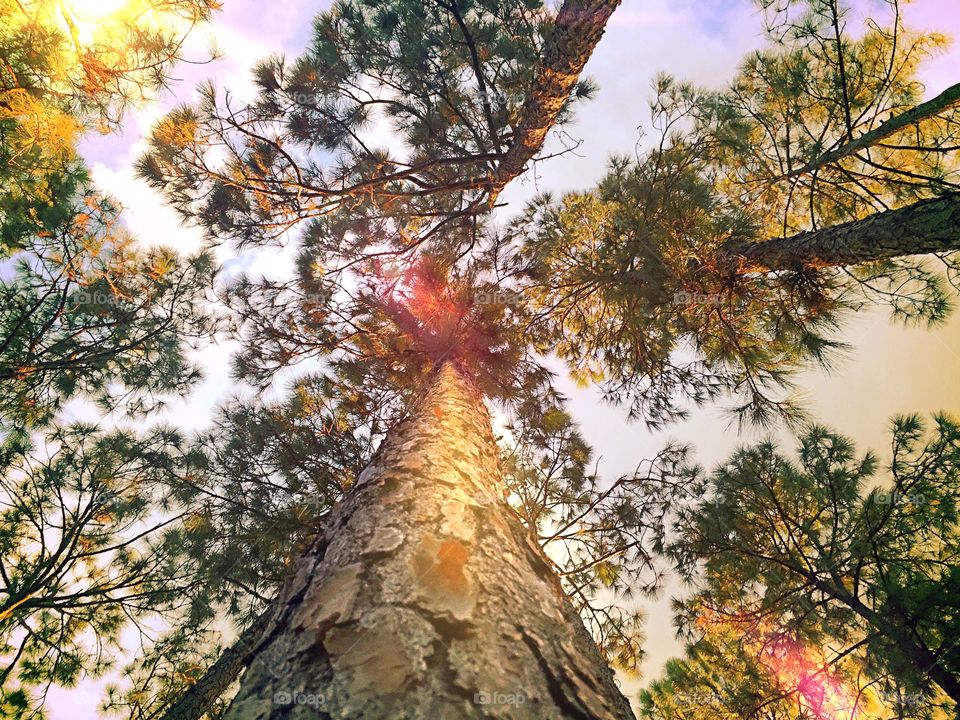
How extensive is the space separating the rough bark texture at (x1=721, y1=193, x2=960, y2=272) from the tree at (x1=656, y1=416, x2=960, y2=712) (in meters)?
2.46

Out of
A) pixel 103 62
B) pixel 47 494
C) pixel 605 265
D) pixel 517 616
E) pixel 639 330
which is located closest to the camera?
pixel 517 616

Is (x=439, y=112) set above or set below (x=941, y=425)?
above

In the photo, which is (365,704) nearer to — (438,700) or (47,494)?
(438,700)

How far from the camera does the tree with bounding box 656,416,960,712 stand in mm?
3445

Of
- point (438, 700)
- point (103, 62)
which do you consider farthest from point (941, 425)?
point (103, 62)

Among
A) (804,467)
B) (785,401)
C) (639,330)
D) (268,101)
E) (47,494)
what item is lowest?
(804,467)

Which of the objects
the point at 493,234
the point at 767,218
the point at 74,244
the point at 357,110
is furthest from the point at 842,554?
the point at 74,244

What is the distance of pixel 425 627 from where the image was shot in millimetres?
853

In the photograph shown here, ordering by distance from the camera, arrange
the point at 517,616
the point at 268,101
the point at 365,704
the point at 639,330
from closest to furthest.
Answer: the point at 365,704 → the point at 517,616 → the point at 268,101 → the point at 639,330

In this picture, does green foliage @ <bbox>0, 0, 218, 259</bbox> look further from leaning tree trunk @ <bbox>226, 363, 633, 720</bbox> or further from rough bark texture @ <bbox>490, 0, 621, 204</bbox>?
leaning tree trunk @ <bbox>226, 363, 633, 720</bbox>

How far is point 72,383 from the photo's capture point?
432cm

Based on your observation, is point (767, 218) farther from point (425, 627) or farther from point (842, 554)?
point (425, 627)

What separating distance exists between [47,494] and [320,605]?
17.8 feet

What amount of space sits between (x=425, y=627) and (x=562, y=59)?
313cm
